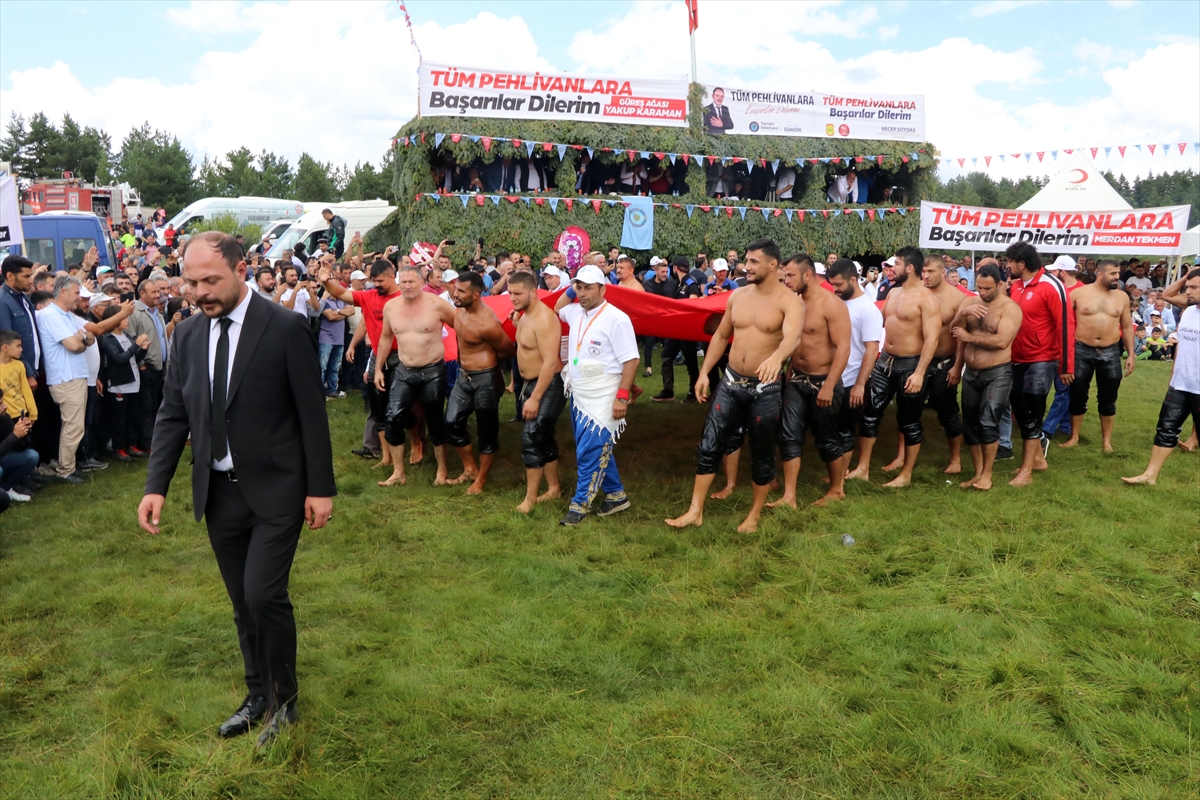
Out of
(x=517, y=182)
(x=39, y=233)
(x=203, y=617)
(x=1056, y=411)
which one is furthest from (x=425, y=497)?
(x=517, y=182)

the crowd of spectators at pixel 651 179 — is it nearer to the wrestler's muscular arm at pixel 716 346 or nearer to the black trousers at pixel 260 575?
the wrestler's muscular arm at pixel 716 346

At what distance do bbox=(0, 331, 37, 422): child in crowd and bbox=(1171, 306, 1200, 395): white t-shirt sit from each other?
912cm

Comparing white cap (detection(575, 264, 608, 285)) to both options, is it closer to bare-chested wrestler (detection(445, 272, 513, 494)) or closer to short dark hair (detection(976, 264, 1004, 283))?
bare-chested wrestler (detection(445, 272, 513, 494))

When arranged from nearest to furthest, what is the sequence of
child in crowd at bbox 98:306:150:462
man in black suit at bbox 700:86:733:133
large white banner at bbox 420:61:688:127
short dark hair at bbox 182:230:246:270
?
short dark hair at bbox 182:230:246:270, child in crowd at bbox 98:306:150:462, large white banner at bbox 420:61:688:127, man in black suit at bbox 700:86:733:133

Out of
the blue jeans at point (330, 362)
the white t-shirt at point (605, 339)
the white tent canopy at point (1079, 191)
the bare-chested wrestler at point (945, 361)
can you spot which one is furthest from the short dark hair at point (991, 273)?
the white tent canopy at point (1079, 191)

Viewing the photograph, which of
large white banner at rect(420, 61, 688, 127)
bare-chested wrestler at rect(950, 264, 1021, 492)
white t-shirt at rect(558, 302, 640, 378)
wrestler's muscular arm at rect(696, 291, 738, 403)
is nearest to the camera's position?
wrestler's muscular arm at rect(696, 291, 738, 403)

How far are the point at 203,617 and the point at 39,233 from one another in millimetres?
12973

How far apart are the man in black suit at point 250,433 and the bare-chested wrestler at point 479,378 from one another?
3.72 metres

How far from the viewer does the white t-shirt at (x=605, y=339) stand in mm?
6398

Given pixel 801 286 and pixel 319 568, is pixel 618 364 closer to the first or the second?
pixel 801 286

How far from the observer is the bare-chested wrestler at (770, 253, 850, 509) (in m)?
6.35

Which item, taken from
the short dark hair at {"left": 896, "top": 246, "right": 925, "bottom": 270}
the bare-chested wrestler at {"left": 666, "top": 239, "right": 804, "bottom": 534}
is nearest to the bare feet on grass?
the bare-chested wrestler at {"left": 666, "top": 239, "right": 804, "bottom": 534}

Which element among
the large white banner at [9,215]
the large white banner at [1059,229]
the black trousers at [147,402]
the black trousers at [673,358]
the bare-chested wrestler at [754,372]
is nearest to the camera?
the bare-chested wrestler at [754,372]

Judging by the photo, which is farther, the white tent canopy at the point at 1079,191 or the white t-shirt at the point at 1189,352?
the white tent canopy at the point at 1079,191
